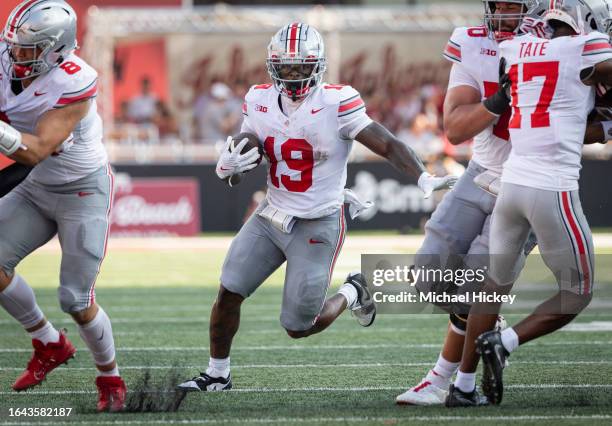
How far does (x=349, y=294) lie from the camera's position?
18.2ft

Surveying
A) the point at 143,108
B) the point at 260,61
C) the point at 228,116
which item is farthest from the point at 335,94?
the point at 260,61

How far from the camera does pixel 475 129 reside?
477cm

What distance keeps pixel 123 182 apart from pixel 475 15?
5.84 meters

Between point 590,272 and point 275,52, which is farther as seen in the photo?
point 275,52

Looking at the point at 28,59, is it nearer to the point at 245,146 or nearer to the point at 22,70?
the point at 22,70

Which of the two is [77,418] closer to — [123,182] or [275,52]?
[275,52]

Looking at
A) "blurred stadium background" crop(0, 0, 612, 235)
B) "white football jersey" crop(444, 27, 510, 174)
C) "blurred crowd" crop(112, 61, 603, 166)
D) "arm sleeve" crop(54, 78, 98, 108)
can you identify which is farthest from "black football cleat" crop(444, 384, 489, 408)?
"blurred crowd" crop(112, 61, 603, 166)

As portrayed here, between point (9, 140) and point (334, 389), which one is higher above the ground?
point (9, 140)

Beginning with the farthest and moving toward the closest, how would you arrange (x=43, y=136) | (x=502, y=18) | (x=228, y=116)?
(x=228, y=116) → (x=502, y=18) → (x=43, y=136)

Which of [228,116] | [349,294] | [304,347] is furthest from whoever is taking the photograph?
[228,116]

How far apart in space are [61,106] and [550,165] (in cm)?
204

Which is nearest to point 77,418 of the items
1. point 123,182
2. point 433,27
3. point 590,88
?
point 590,88

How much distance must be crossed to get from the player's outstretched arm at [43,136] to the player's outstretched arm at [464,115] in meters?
1.61

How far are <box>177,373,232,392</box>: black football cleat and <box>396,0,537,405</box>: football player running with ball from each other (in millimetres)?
910
